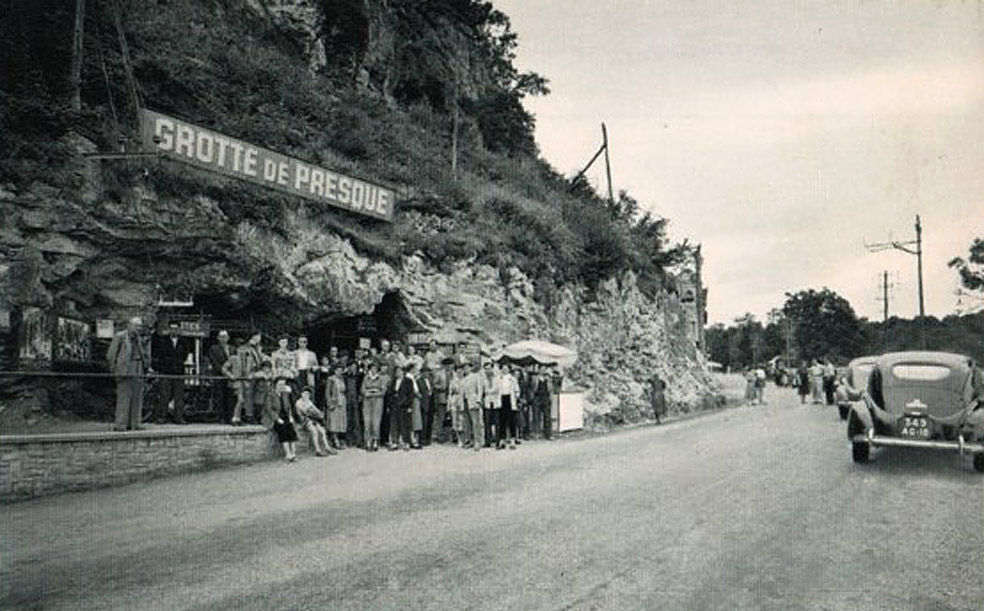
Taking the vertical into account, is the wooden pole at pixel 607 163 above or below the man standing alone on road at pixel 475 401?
above

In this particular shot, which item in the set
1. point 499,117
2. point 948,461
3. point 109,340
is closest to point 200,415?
point 109,340

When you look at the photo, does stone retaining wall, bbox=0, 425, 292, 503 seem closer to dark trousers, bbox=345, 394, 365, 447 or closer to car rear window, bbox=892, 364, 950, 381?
dark trousers, bbox=345, 394, 365, 447

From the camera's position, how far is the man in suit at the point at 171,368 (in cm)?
1364

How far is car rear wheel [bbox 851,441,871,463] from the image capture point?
1309 cm

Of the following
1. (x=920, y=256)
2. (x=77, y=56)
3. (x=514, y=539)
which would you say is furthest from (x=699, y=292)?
(x=514, y=539)

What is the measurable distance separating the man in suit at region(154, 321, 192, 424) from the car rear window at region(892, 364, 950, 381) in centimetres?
1305

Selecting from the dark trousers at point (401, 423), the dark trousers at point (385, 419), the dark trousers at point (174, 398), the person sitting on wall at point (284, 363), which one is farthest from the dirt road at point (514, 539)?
the dark trousers at point (385, 419)

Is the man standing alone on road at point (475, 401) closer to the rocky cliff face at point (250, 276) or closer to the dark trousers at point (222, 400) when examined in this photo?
the rocky cliff face at point (250, 276)

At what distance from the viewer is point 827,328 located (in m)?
108

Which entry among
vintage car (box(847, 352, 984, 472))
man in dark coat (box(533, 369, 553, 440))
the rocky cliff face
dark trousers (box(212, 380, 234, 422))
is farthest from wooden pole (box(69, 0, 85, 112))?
vintage car (box(847, 352, 984, 472))

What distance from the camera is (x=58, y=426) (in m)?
12.3

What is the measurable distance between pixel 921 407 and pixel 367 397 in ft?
33.8

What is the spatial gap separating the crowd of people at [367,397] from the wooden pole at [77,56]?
6.05 m

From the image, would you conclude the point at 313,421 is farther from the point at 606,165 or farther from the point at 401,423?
the point at 606,165
